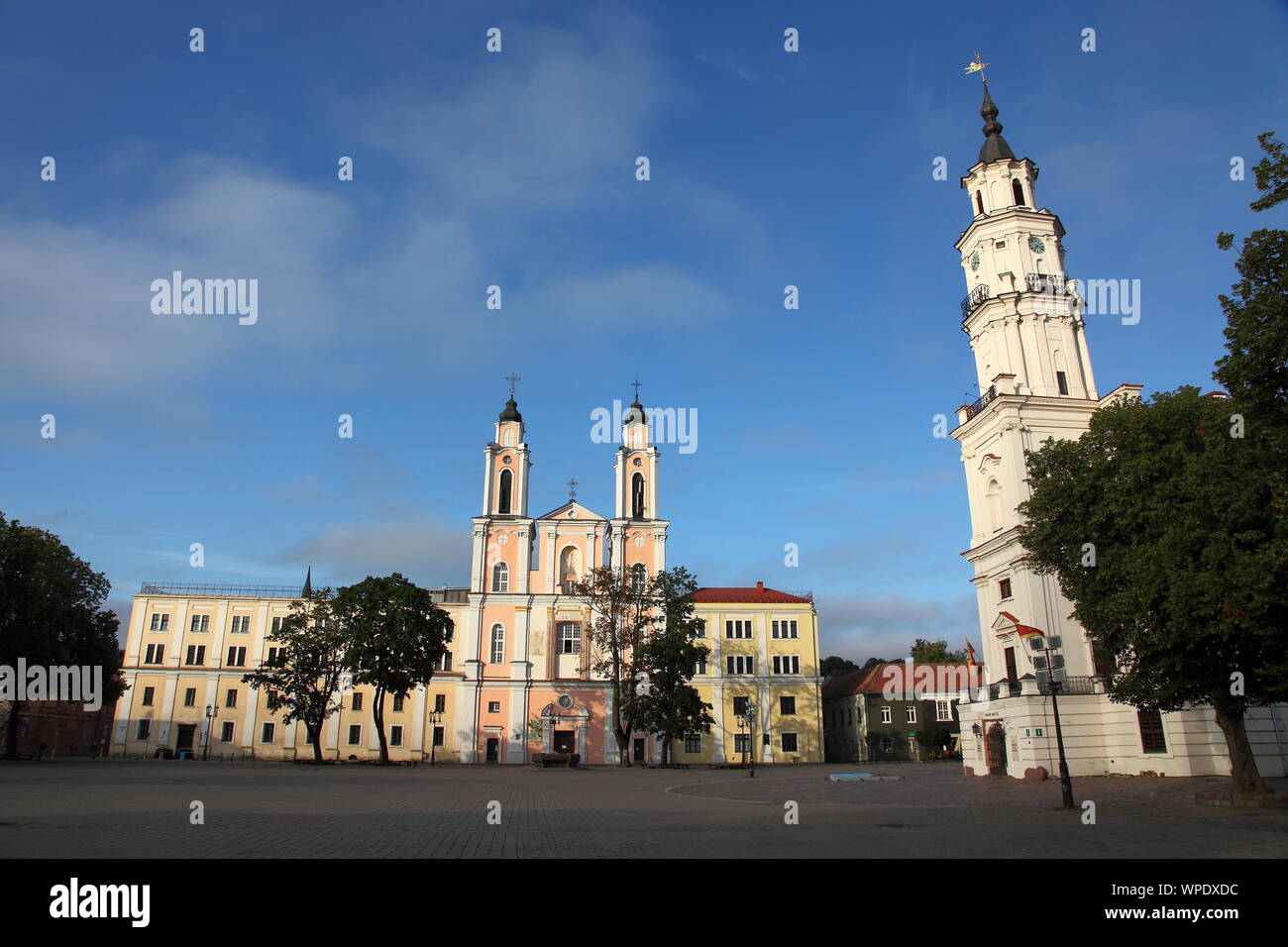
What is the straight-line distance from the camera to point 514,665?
6494cm

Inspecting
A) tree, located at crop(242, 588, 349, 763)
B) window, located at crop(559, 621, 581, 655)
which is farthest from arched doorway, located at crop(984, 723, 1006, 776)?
tree, located at crop(242, 588, 349, 763)

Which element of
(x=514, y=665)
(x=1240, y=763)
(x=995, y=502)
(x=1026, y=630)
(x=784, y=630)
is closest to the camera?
(x=1240, y=763)

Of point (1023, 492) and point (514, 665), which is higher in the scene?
point (1023, 492)

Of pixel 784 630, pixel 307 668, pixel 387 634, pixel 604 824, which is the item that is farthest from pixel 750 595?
pixel 604 824

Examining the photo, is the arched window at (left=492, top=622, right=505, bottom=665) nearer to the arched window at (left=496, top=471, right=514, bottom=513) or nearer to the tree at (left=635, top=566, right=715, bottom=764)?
the arched window at (left=496, top=471, right=514, bottom=513)

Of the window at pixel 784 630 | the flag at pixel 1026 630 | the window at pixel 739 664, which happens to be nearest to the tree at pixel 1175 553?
the flag at pixel 1026 630

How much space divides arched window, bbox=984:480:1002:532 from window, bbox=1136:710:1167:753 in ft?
33.7

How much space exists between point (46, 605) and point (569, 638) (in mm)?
35184

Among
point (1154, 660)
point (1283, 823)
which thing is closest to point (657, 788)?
point (1154, 660)

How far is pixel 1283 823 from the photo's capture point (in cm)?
A: 1545

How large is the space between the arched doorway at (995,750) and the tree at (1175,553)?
14309 mm

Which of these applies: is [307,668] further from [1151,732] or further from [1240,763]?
[1240,763]
